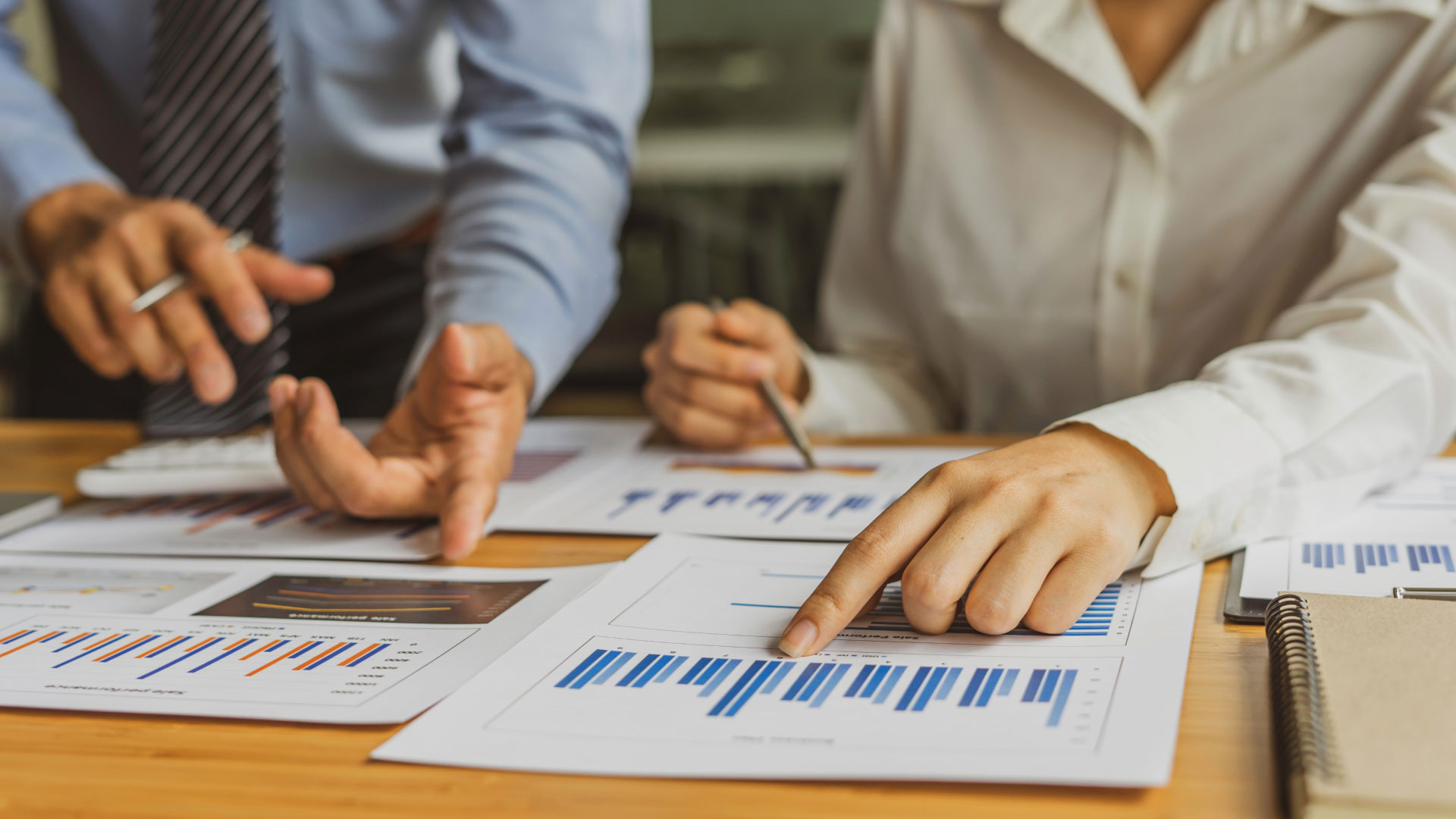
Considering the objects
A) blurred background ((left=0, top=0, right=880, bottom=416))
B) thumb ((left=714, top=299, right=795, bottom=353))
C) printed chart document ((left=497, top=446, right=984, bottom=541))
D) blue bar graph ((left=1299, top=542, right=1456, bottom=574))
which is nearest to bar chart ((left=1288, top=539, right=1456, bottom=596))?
blue bar graph ((left=1299, top=542, right=1456, bottom=574))

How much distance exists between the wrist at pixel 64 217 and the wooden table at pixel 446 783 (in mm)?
538

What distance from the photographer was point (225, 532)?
75 centimetres

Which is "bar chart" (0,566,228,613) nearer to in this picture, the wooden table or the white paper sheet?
the wooden table

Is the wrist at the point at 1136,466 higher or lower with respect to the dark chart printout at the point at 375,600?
higher

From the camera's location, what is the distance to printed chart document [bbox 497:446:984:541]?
0.71 meters

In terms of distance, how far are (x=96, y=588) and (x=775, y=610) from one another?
0.38 m

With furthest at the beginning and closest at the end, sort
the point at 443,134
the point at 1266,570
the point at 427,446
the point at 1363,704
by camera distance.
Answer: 1. the point at 443,134
2. the point at 427,446
3. the point at 1266,570
4. the point at 1363,704

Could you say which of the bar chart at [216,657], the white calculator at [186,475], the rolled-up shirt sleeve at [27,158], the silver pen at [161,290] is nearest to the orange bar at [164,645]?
the bar chart at [216,657]

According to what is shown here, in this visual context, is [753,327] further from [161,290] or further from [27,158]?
[27,158]

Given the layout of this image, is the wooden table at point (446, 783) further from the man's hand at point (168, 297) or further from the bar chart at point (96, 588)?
the man's hand at point (168, 297)

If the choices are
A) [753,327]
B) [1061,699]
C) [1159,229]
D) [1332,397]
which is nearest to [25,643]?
[1061,699]

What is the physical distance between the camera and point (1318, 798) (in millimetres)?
333

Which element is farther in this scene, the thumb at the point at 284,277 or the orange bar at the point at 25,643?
the thumb at the point at 284,277

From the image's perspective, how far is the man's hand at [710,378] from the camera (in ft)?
3.03
